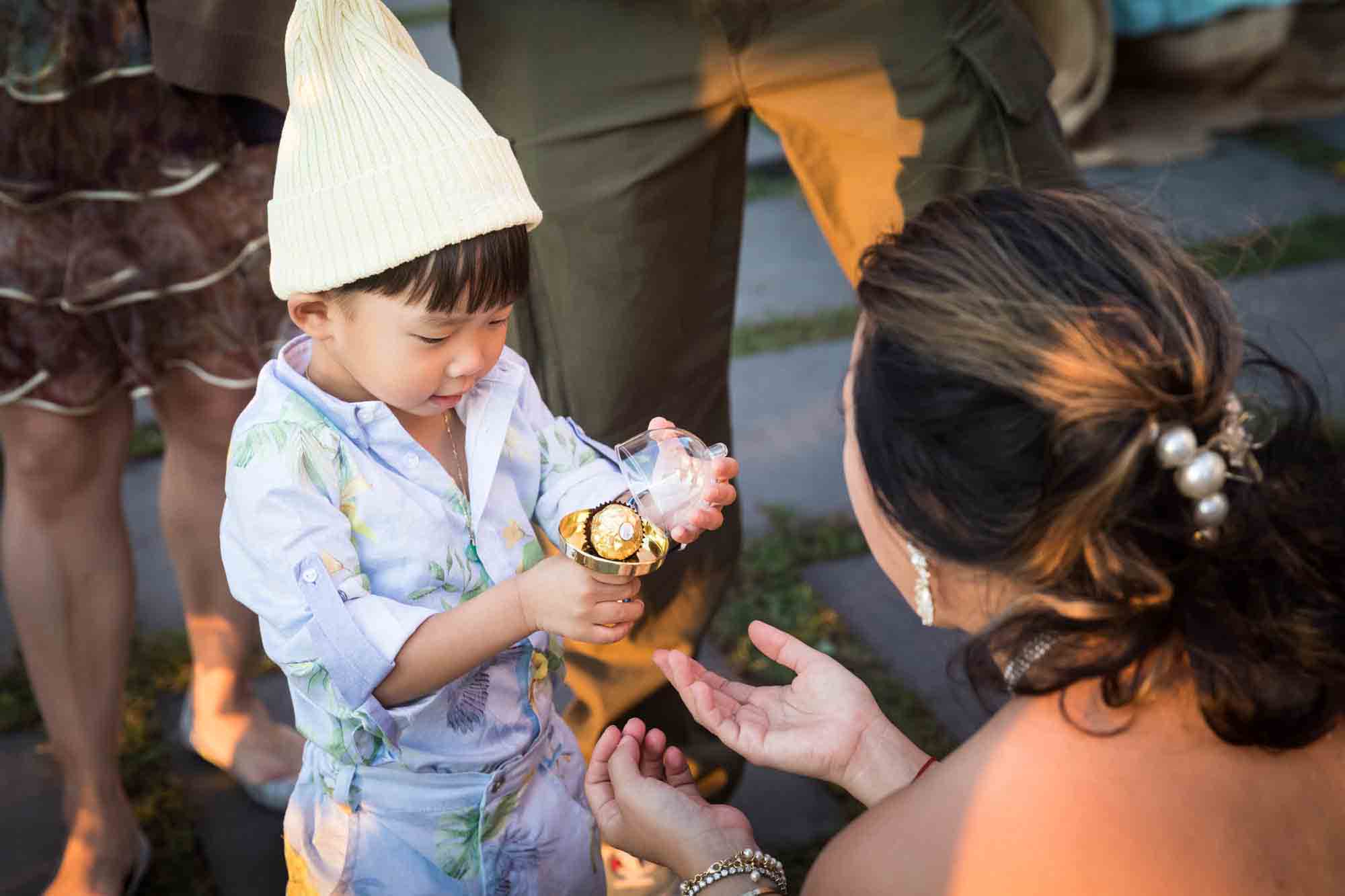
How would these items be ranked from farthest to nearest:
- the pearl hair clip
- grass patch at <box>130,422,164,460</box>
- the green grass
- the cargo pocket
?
the green grass, grass patch at <box>130,422,164,460</box>, the cargo pocket, the pearl hair clip

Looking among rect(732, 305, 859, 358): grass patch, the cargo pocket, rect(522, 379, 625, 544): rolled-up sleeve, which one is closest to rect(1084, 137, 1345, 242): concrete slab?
rect(732, 305, 859, 358): grass patch

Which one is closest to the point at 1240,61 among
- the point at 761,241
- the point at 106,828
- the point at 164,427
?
the point at 761,241

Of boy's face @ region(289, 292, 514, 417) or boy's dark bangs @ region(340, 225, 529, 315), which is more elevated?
boy's dark bangs @ region(340, 225, 529, 315)

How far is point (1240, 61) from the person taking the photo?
539 cm

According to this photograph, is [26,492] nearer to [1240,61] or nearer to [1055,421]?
[1055,421]

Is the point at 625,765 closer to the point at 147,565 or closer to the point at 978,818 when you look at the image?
the point at 978,818

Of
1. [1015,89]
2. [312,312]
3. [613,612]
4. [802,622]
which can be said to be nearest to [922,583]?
[613,612]

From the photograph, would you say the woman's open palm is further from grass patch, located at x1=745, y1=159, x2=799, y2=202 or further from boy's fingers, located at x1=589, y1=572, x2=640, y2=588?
grass patch, located at x1=745, y1=159, x2=799, y2=202

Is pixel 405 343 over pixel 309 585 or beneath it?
over

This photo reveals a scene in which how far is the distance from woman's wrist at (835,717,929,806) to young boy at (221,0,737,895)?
38cm

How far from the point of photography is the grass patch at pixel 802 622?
2.77 m

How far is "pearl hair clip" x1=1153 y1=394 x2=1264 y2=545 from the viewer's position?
50.8 inches

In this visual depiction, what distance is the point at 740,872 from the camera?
5.16 feet

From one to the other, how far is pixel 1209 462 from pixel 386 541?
2.94ft
